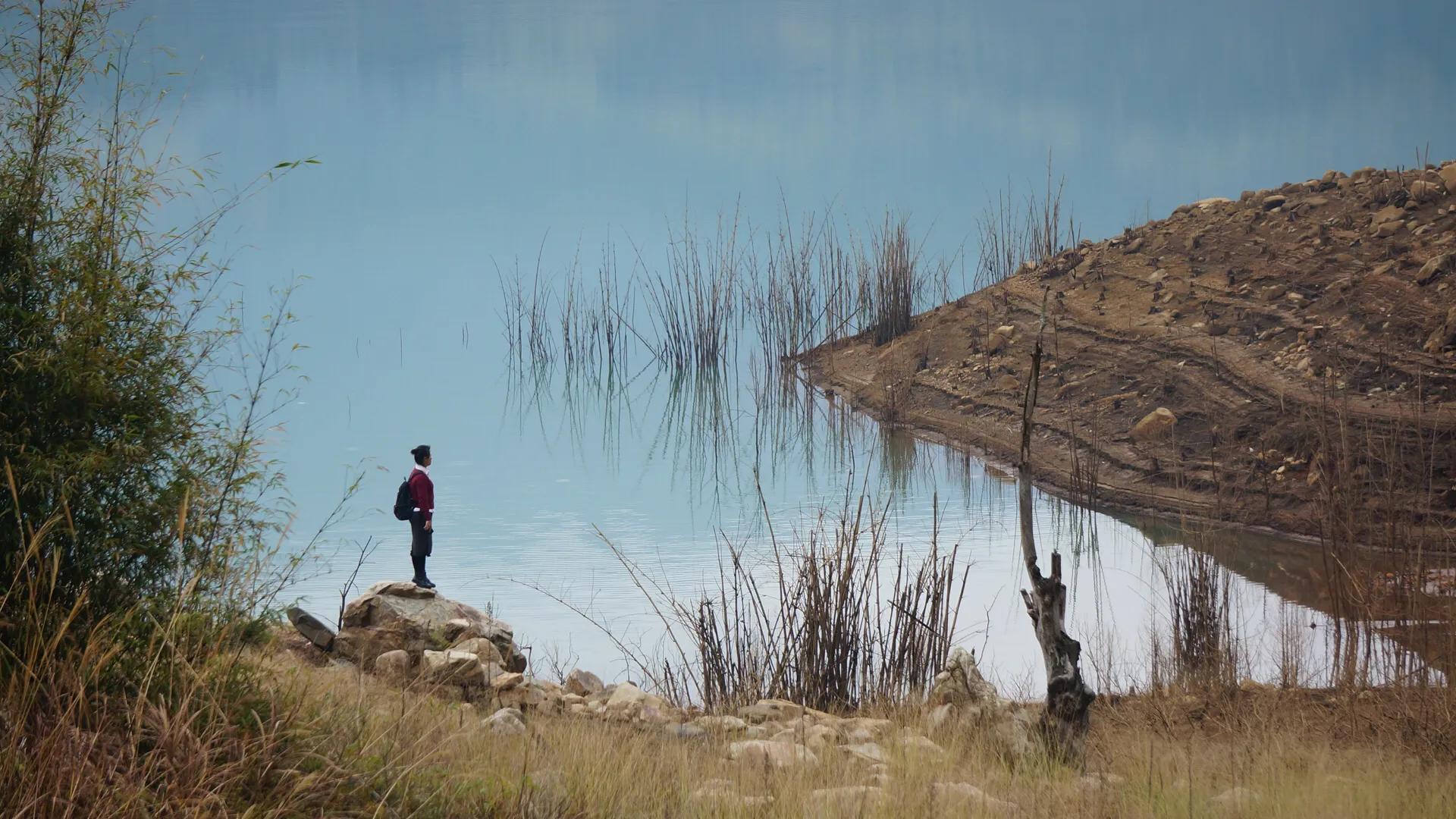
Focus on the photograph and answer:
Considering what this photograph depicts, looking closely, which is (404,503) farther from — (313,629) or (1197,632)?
(1197,632)

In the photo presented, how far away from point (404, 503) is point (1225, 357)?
30.3ft

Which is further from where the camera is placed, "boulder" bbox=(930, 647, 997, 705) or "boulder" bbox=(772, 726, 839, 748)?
"boulder" bbox=(930, 647, 997, 705)

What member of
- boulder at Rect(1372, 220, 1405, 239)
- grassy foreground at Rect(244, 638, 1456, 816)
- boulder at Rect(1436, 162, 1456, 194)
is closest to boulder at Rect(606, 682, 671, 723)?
grassy foreground at Rect(244, 638, 1456, 816)

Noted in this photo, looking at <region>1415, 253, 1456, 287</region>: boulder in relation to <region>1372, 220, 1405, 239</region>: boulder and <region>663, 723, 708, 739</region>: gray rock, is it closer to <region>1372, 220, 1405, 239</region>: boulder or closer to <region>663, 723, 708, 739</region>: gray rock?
<region>1372, 220, 1405, 239</region>: boulder

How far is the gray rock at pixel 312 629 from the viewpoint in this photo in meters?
5.74

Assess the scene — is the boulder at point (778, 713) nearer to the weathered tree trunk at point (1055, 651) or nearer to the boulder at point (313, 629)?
the weathered tree trunk at point (1055, 651)

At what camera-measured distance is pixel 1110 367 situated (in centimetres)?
1317

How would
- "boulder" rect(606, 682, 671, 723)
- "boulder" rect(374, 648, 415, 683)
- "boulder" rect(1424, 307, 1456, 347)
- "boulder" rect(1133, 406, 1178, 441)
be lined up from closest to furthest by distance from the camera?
"boulder" rect(606, 682, 671, 723)
"boulder" rect(374, 648, 415, 683)
"boulder" rect(1424, 307, 1456, 347)
"boulder" rect(1133, 406, 1178, 441)

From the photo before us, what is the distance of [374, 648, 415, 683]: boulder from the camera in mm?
5176

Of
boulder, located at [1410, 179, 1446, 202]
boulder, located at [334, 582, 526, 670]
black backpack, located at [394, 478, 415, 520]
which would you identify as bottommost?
boulder, located at [334, 582, 526, 670]

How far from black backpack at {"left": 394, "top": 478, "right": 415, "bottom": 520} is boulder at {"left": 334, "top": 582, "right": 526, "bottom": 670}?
69 centimetres

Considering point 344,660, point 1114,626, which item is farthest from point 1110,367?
point 344,660

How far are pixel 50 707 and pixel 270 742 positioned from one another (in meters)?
0.52

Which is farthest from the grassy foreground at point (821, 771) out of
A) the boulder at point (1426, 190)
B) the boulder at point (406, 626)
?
the boulder at point (1426, 190)
